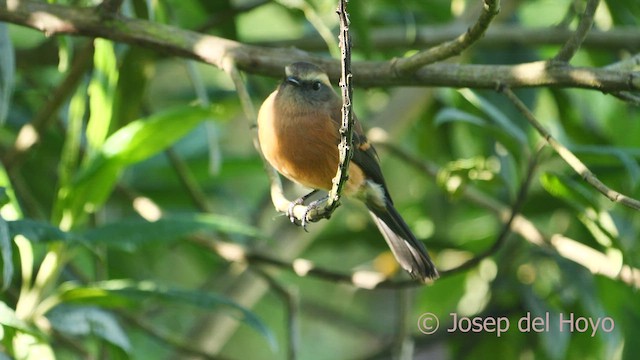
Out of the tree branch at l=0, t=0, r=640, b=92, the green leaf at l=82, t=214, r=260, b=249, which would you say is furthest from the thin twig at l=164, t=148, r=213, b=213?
the tree branch at l=0, t=0, r=640, b=92

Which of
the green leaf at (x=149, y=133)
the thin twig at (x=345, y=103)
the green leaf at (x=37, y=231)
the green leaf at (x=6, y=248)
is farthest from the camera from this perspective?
the green leaf at (x=149, y=133)

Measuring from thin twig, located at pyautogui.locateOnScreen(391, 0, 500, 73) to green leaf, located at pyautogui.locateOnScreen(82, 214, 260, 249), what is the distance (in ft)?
3.07

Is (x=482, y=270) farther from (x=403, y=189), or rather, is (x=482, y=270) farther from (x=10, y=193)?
(x=10, y=193)

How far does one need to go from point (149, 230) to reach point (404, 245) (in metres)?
0.92

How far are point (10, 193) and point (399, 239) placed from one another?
138 cm

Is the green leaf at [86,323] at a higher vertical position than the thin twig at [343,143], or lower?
lower

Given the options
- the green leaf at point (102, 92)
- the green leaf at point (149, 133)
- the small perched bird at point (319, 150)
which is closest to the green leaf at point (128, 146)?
the green leaf at point (149, 133)

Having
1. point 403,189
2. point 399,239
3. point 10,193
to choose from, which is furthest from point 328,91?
point 403,189

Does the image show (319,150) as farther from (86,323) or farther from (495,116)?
(86,323)

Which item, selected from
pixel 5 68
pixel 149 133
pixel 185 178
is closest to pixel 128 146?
pixel 149 133

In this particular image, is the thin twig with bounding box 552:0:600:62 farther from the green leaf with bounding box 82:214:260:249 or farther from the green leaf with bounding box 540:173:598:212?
the green leaf with bounding box 82:214:260:249

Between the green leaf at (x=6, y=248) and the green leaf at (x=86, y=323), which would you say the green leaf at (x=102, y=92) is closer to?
the green leaf at (x=86, y=323)

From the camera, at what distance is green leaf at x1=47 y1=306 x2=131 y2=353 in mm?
3307

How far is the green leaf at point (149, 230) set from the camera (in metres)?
3.29
